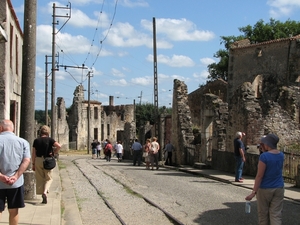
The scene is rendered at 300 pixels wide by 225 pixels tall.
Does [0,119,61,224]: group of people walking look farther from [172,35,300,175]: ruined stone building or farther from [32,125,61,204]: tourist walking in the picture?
[172,35,300,175]: ruined stone building

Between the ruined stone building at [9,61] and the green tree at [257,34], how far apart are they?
1727 inches

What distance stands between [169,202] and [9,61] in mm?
5953

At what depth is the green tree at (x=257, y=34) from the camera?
5688cm

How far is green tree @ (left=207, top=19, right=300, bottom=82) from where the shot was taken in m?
56.9

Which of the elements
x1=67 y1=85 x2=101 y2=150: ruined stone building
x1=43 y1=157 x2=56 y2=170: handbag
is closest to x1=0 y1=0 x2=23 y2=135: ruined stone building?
x1=43 y1=157 x2=56 y2=170: handbag

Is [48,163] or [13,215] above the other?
[48,163]

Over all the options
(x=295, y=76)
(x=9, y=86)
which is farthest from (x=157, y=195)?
(x=295, y=76)

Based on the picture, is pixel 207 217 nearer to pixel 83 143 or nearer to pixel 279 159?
pixel 279 159

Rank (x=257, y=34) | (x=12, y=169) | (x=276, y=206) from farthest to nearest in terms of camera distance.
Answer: (x=257, y=34)
(x=276, y=206)
(x=12, y=169)

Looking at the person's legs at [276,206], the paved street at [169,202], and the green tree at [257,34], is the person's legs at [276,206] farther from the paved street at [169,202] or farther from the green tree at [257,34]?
the green tree at [257,34]

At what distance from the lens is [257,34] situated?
2328 inches

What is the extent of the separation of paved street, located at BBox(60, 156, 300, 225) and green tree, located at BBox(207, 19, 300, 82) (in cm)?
4346

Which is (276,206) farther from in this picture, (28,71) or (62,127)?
(62,127)

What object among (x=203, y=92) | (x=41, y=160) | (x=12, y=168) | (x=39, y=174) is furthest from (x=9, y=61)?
(x=203, y=92)
